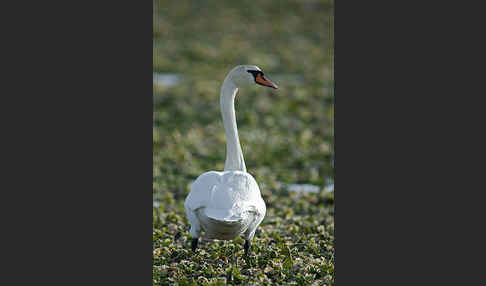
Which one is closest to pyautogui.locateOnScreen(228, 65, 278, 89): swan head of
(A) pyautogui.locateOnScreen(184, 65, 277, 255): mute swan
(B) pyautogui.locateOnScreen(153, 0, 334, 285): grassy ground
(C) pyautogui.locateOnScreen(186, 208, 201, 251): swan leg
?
(A) pyautogui.locateOnScreen(184, 65, 277, 255): mute swan

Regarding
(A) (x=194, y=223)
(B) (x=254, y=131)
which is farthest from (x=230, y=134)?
(B) (x=254, y=131)

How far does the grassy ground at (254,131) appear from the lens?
5.10 metres

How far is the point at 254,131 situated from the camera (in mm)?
9258

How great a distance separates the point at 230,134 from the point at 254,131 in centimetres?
415

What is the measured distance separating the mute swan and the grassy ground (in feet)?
1.09

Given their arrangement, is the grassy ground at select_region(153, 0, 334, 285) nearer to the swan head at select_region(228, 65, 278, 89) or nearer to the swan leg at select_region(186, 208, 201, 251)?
the swan leg at select_region(186, 208, 201, 251)

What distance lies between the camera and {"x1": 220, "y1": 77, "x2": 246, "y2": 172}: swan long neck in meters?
5.08

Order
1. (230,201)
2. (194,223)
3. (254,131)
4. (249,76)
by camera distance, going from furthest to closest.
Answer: (254,131)
(249,76)
(194,223)
(230,201)

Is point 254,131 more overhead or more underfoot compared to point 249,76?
more underfoot

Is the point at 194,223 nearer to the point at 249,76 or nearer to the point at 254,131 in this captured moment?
the point at 249,76

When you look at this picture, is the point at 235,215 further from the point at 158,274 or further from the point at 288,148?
the point at 288,148

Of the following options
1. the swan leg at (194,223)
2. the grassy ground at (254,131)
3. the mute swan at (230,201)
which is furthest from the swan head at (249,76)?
the grassy ground at (254,131)

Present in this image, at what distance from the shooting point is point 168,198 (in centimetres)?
678

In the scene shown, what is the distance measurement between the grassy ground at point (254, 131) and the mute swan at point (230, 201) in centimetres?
33
